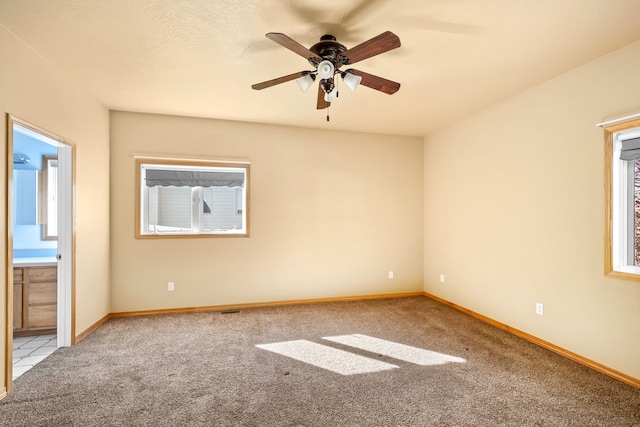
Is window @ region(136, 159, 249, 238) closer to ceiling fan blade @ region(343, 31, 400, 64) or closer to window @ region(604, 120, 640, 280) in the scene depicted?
ceiling fan blade @ region(343, 31, 400, 64)

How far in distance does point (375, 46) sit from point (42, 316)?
430 cm

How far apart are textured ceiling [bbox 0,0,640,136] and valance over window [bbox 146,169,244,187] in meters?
1.00

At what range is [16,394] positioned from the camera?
2.23 metres

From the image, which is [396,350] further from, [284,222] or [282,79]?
[282,79]

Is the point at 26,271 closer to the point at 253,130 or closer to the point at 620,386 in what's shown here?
the point at 253,130

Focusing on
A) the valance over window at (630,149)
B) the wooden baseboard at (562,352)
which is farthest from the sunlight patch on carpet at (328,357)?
the valance over window at (630,149)

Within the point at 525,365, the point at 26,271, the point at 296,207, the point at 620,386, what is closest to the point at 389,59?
the point at 296,207

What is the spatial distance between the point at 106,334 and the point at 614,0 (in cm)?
521

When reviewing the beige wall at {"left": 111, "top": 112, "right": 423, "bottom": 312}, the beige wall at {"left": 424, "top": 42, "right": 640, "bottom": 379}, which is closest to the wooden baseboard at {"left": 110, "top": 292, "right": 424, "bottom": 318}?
the beige wall at {"left": 111, "top": 112, "right": 423, "bottom": 312}

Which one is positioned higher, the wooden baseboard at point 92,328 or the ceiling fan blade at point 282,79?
the ceiling fan blade at point 282,79

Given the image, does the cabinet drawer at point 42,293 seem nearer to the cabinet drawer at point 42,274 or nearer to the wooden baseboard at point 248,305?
the cabinet drawer at point 42,274

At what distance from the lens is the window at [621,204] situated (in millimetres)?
2510

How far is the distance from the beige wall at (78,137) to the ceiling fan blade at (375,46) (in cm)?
251

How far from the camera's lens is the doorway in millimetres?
2692
